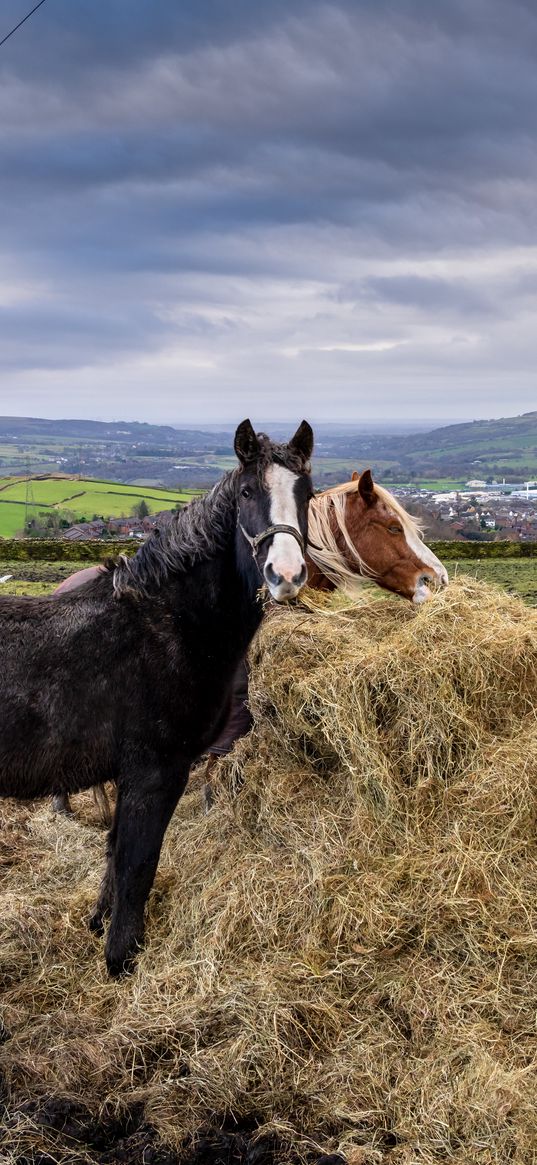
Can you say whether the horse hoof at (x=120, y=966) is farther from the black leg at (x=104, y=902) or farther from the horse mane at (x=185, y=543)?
the horse mane at (x=185, y=543)

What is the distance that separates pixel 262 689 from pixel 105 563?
3.79ft

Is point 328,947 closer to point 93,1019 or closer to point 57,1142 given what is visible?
point 93,1019

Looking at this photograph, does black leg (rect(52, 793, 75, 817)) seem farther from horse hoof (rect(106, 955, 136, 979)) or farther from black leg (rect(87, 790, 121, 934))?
horse hoof (rect(106, 955, 136, 979))

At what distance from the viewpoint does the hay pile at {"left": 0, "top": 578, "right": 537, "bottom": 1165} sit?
9.21 ft

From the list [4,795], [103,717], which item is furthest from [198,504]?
[4,795]

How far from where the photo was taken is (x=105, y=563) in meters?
3.95

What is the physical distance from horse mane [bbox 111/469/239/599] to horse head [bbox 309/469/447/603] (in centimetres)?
167

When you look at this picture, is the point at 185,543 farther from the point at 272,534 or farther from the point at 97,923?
the point at 97,923

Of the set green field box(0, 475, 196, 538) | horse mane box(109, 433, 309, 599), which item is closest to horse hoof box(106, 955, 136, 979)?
horse mane box(109, 433, 309, 599)

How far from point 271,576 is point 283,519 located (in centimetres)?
33

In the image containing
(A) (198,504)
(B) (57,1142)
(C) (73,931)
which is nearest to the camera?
(B) (57,1142)

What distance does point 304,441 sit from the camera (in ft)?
A: 11.9

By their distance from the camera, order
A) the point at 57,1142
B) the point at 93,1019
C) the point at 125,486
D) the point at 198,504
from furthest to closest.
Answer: the point at 125,486
the point at 198,504
the point at 93,1019
the point at 57,1142

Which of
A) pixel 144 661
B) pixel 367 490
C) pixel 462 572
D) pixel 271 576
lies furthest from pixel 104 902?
pixel 462 572
